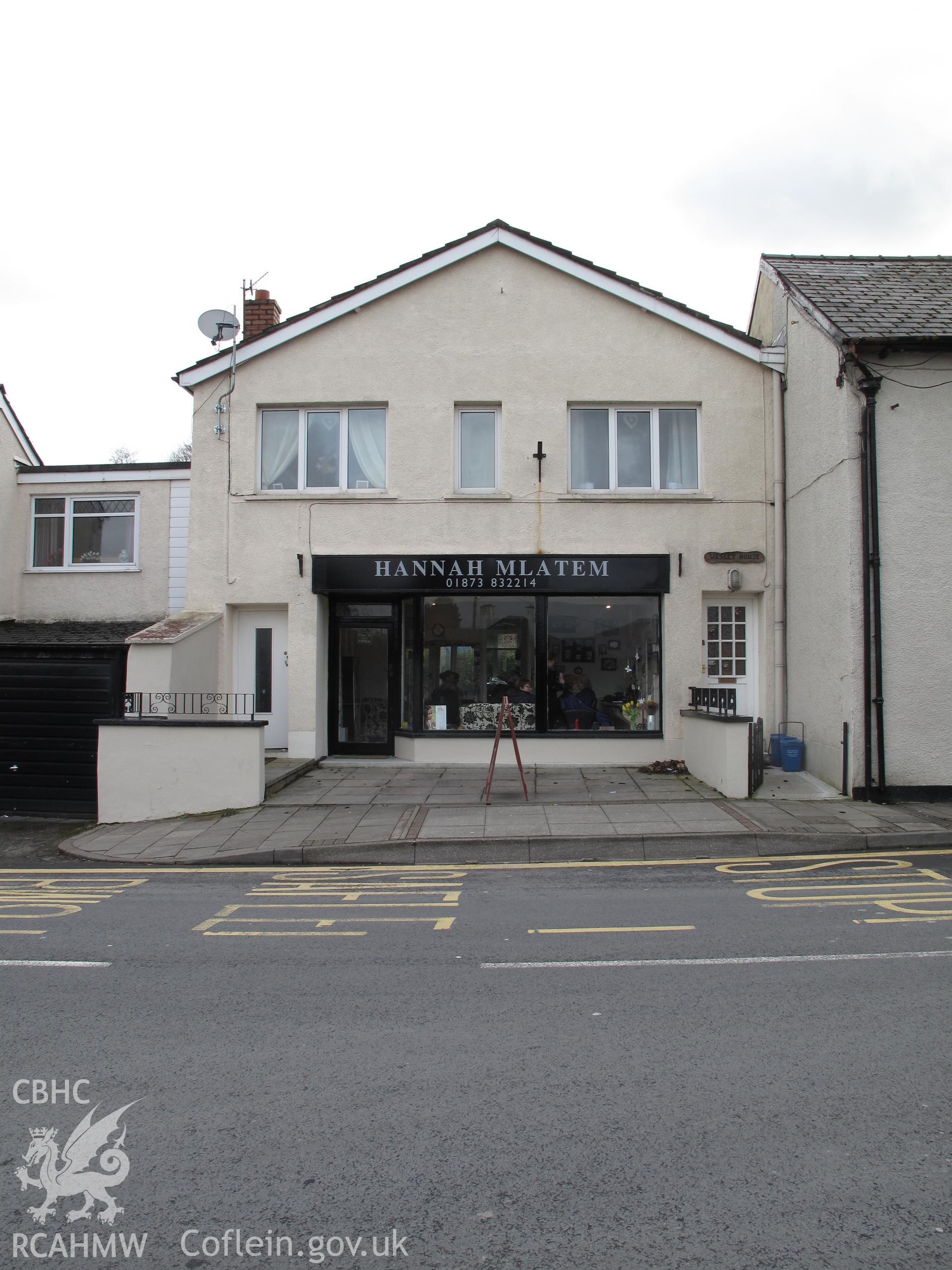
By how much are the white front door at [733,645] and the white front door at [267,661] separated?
652 centimetres

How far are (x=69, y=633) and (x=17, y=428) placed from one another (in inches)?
161

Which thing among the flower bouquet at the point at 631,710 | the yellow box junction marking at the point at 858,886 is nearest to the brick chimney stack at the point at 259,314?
the flower bouquet at the point at 631,710

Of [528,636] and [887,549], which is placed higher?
[887,549]

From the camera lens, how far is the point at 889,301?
1227 cm

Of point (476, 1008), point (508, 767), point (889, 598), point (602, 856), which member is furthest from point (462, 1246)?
point (508, 767)

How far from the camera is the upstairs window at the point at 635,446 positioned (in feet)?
45.9

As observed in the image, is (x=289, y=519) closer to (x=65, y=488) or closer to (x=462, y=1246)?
(x=65, y=488)

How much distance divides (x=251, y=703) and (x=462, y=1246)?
12104mm

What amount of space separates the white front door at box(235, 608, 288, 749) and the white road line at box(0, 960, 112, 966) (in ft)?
27.9

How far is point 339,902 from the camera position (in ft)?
24.3

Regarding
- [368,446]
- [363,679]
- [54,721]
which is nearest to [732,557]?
[368,446]

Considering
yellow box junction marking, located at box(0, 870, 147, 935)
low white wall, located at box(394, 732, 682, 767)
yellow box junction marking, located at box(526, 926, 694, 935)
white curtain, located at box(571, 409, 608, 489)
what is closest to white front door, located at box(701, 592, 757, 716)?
low white wall, located at box(394, 732, 682, 767)

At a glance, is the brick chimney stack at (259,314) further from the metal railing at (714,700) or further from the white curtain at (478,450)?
the metal railing at (714,700)

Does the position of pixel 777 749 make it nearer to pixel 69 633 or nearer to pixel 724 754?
pixel 724 754
